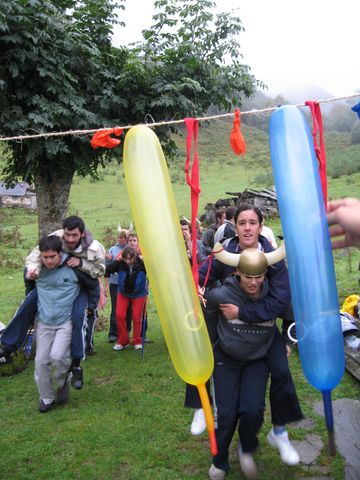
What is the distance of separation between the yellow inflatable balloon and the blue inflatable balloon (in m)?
0.58

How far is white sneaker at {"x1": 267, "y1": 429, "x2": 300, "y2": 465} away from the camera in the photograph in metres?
3.30

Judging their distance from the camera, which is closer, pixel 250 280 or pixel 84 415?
pixel 250 280

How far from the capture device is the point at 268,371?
10.9 ft

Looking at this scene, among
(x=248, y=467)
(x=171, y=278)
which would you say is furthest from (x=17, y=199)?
(x=171, y=278)

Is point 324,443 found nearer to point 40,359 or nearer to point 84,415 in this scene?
point 84,415

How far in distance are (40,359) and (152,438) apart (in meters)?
1.37

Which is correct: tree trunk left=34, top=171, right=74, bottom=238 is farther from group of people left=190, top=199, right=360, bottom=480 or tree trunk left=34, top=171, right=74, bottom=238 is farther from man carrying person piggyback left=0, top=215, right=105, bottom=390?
group of people left=190, top=199, right=360, bottom=480

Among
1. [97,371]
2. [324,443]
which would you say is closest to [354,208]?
[324,443]

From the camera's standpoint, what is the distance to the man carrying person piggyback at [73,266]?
457 cm

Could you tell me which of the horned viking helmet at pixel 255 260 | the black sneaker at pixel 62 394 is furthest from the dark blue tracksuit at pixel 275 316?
the black sneaker at pixel 62 394

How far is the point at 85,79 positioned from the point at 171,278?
407cm

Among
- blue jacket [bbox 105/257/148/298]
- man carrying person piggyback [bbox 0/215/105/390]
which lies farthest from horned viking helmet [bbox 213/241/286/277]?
blue jacket [bbox 105/257/148/298]

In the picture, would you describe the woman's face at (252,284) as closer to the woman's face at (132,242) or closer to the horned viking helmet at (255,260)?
the horned viking helmet at (255,260)

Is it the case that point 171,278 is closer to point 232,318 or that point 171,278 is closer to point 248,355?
point 232,318
